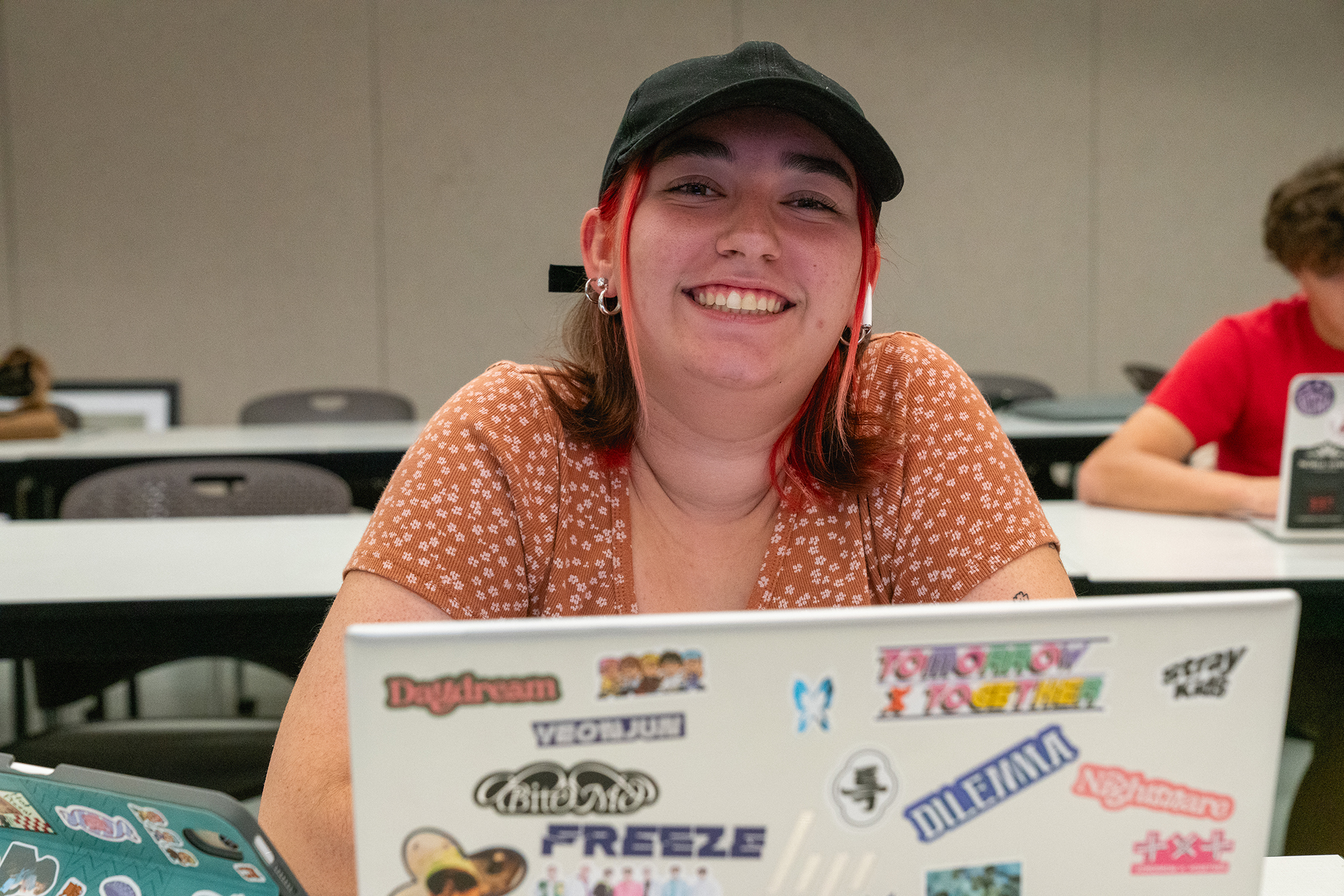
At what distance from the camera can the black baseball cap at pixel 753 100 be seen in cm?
98

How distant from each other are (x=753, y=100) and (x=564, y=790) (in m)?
0.67

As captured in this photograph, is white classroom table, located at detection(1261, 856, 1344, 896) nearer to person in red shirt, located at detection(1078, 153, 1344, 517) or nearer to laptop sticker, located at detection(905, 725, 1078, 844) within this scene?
laptop sticker, located at detection(905, 725, 1078, 844)

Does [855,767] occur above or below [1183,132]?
below

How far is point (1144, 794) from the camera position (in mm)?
524

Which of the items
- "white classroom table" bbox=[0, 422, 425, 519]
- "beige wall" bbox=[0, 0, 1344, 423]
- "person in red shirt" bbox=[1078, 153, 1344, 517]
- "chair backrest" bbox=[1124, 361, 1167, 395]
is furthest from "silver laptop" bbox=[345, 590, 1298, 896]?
"beige wall" bbox=[0, 0, 1344, 423]

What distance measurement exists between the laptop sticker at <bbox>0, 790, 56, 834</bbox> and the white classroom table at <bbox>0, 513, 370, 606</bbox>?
3.26ft

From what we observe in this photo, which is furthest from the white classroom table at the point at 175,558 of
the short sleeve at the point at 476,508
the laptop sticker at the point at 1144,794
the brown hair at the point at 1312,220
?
the brown hair at the point at 1312,220

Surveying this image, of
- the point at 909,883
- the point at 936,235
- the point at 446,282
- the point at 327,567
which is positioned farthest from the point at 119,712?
the point at 936,235

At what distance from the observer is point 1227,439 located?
2242 mm

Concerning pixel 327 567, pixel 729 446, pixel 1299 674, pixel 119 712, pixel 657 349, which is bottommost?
pixel 119 712

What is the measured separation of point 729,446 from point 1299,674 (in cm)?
121

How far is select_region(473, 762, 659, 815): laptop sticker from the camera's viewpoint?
0.50 metres

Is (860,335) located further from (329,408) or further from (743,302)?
(329,408)

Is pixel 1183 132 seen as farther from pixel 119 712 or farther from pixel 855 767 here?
pixel 855 767
